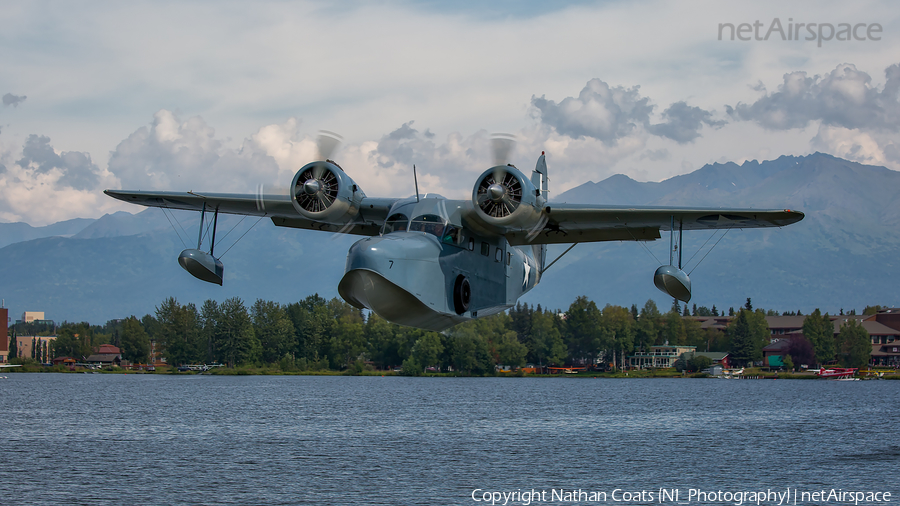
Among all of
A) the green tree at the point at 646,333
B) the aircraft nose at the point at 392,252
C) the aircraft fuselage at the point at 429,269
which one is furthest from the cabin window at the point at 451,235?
the green tree at the point at 646,333

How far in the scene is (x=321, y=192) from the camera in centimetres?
2472

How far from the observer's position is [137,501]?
90.2ft

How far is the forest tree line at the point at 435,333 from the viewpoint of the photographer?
106 metres

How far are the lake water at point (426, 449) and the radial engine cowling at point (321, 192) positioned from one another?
9432 mm

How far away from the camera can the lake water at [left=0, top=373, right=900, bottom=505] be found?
1163 inches

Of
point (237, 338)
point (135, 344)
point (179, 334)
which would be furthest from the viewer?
point (135, 344)

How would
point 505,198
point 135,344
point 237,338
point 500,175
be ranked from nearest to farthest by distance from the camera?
point 505,198
point 500,175
point 237,338
point 135,344

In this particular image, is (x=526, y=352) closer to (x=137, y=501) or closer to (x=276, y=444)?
(x=276, y=444)

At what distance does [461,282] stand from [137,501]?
1292 cm

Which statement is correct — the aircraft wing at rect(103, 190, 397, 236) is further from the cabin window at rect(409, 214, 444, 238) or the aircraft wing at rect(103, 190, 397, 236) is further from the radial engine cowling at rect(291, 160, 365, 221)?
the cabin window at rect(409, 214, 444, 238)

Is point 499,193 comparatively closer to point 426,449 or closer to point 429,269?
point 429,269

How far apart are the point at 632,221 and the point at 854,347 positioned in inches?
4047

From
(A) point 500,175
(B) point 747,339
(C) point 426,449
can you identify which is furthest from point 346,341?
→ (A) point 500,175

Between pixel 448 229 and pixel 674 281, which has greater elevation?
pixel 448 229
